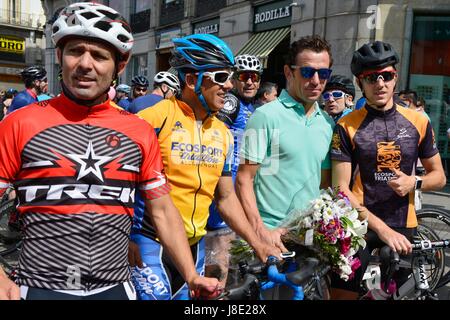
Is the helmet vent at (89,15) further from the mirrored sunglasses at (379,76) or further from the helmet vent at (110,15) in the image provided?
Result: the mirrored sunglasses at (379,76)

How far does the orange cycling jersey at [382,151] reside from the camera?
3250 millimetres

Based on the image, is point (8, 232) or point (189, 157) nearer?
point (189, 157)

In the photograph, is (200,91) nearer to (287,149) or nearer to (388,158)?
(287,149)

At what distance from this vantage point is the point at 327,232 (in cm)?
240

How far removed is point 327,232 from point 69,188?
138 centimetres

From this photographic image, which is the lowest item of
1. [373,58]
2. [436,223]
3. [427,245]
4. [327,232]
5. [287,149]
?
[436,223]

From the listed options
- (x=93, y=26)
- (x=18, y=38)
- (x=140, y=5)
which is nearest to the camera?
(x=93, y=26)

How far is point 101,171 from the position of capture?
1920mm

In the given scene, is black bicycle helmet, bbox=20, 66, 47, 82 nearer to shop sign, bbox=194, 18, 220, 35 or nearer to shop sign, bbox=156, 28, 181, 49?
shop sign, bbox=194, 18, 220, 35

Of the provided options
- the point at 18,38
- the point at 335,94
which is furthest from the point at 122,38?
the point at 18,38

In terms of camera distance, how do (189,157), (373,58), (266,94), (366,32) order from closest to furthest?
(189,157) < (373,58) < (266,94) < (366,32)
